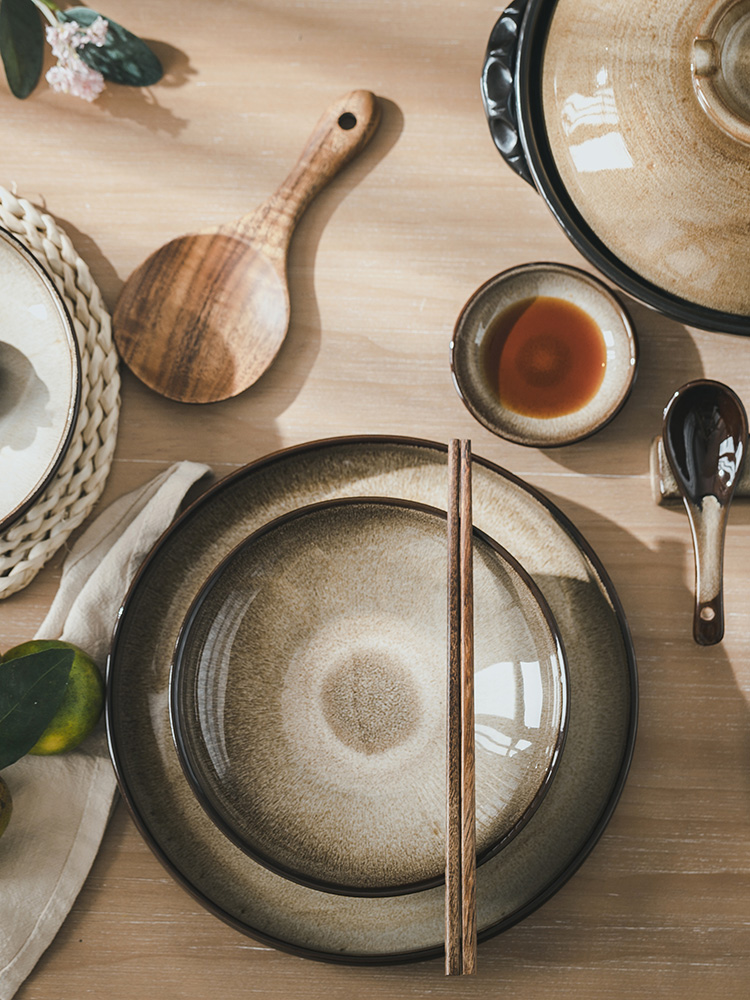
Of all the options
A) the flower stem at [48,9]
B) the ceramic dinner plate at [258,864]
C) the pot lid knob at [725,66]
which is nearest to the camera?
the pot lid knob at [725,66]

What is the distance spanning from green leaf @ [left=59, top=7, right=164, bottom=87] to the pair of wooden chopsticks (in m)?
0.64

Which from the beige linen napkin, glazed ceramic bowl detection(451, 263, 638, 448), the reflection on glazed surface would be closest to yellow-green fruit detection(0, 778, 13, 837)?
the beige linen napkin

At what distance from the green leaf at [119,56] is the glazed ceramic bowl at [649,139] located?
50 cm

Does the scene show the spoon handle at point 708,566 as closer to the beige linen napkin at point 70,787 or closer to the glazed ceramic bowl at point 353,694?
the glazed ceramic bowl at point 353,694

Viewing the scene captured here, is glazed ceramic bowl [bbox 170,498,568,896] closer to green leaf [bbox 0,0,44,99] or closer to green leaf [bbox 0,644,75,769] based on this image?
green leaf [bbox 0,644,75,769]

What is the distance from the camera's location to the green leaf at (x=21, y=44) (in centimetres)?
74

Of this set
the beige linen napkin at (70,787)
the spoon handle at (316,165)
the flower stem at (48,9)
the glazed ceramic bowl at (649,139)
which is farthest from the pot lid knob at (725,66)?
the flower stem at (48,9)

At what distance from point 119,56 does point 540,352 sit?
0.55 metres

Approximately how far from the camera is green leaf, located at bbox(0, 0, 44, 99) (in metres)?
0.74

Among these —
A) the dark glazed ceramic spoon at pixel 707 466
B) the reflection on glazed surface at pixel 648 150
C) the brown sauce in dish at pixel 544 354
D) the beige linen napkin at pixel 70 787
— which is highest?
the reflection on glazed surface at pixel 648 150

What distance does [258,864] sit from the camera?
2.12ft

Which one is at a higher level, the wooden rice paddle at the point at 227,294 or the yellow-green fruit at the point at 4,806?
the wooden rice paddle at the point at 227,294

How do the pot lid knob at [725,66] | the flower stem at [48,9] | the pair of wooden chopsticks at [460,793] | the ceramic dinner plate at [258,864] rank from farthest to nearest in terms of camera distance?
the flower stem at [48,9], the ceramic dinner plate at [258,864], the pair of wooden chopsticks at [460,793], the pot lid knob at [725,66]

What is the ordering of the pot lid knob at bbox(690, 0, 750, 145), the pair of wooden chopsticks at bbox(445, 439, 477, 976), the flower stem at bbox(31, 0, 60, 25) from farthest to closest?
1. the flower stem at bbox(31, 0, 60, 25)
2. the pair of wooden chopsticks at bbox(445, 439, 477, 976)
3. the pot lid knob at bbox(690, 0, 750, 145)
